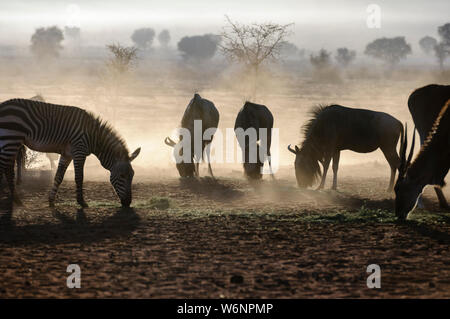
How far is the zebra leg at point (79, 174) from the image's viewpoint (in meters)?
12.4

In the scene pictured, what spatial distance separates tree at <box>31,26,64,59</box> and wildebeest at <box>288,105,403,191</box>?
8622cm

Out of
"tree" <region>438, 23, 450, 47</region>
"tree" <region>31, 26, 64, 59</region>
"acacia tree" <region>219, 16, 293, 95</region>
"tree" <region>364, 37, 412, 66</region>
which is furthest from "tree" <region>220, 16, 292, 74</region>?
"tree" <region>364, 37, 412, 66</region>

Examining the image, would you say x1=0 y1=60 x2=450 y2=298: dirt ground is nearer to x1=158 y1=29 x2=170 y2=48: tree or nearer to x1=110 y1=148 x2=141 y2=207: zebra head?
x1=110 y1=148 x2=141 y2=207: zebra head

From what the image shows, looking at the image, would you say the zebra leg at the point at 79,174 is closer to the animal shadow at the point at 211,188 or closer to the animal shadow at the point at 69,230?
the animal shadow at the point at 69,230

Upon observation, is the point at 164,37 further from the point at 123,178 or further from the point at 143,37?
the point at 123,178

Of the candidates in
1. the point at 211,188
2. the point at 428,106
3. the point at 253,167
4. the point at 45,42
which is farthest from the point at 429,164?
the point at 45,42

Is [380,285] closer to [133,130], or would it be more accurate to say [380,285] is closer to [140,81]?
[133,130]

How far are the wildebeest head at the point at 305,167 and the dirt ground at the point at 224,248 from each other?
1782 millimetres

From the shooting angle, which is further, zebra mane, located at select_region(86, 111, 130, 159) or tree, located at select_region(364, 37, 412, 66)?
tree, located at select_region(364, 37, 412, 66)

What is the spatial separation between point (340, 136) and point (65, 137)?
717cm

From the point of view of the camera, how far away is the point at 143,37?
161000 mm

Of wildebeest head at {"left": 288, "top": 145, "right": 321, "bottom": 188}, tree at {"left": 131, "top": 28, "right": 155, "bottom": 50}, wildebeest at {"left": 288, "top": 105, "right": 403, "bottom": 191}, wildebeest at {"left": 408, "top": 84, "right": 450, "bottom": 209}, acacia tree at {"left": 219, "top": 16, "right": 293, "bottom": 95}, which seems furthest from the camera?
tree at {"left": 131, "top": 28, "right": 155, "bottom": 50}

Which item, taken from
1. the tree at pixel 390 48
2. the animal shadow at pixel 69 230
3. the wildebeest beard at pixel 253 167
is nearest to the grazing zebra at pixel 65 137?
the animal shadow at pixel 69 230

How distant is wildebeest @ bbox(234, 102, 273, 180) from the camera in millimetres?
17781
